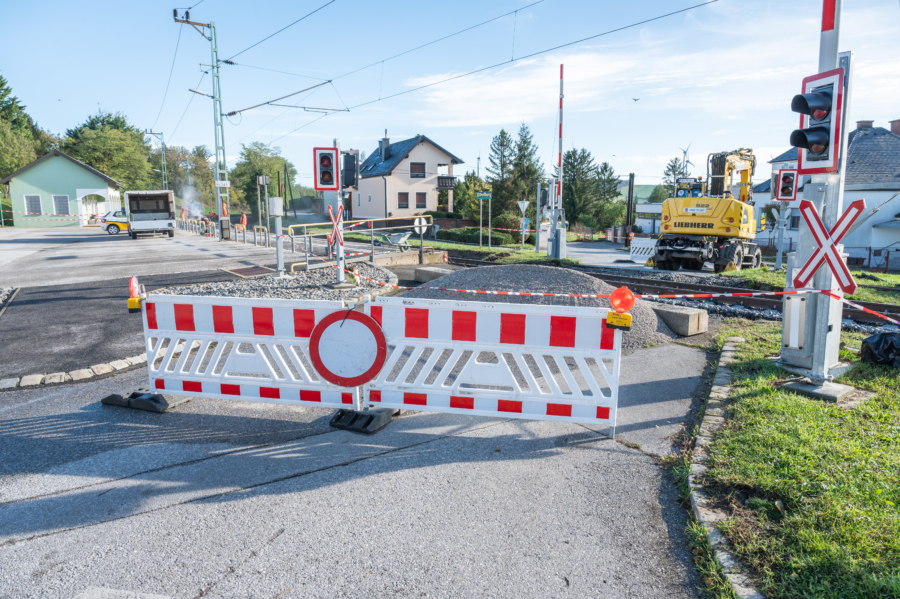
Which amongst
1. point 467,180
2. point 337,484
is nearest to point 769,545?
point 337,484

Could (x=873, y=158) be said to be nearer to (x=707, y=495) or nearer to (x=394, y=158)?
(x=394, y=158)

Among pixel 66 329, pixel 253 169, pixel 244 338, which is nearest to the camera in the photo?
pixel 244 338

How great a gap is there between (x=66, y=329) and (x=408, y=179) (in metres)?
47.0

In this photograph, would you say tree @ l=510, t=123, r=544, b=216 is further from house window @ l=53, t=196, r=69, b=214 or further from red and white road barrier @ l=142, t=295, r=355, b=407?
red and white road barrier @ l=142, t=295, r=355, b=407

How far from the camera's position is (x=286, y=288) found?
12.2 meters

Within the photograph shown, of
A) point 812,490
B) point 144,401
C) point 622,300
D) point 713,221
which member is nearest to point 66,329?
point 144,401

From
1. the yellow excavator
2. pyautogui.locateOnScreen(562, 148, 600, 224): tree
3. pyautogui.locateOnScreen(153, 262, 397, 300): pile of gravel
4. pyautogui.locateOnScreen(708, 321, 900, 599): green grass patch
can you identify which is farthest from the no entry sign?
pyautogui.locateOnScreen(562, 148, 600, 224): tree

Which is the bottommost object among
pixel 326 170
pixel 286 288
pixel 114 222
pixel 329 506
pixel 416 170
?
pixel 329 506

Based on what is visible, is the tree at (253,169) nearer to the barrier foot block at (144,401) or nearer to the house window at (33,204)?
the house window at (33,204)

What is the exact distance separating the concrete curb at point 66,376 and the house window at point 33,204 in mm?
54383

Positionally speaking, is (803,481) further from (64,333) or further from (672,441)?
(64,333)

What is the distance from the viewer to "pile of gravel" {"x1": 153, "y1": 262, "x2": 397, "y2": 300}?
37.1 ft

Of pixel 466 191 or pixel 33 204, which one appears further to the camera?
pixel 466 191

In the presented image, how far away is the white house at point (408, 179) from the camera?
5288 cm
